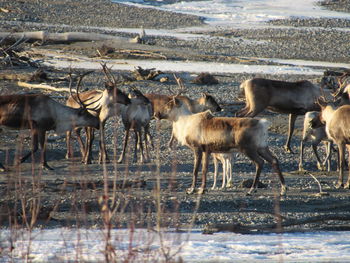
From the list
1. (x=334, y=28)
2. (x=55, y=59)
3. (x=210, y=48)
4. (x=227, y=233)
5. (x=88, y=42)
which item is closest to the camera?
(x=227, y=233)

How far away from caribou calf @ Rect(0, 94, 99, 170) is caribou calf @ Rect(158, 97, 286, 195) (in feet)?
7.78

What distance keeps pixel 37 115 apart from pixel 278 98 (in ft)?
18.5

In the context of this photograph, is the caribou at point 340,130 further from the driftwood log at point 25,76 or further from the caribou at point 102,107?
the driftwood log at point 25,76

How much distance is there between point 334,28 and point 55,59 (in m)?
21.3

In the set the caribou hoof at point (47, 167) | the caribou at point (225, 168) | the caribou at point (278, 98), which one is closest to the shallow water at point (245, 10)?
the caribou at point (278, 98)

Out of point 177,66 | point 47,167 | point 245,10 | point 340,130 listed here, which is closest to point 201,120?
point 340,130

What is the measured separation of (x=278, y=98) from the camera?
659 inches

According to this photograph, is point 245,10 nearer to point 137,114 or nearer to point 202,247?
point 137,114

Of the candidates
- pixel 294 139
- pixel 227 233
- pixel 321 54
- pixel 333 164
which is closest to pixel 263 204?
pixel 227 233

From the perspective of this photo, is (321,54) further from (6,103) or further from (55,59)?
(6,103)

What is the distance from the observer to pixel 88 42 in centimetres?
2880

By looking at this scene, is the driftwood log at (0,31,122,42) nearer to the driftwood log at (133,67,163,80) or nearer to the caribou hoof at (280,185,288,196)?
the driftwood log at (133,67,163,80)

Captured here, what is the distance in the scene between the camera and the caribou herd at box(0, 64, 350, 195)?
11.5 meters

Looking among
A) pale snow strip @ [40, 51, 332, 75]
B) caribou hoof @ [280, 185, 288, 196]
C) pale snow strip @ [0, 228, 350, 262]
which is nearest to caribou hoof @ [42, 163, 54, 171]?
caribou hoof @ [280, 185, 288, 196]
